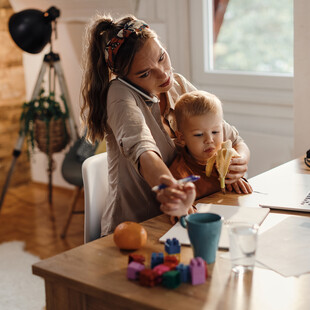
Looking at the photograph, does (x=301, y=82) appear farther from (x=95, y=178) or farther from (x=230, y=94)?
(x=95, y=178)

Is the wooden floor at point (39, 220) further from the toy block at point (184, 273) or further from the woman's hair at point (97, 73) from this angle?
the toy block at point (184, 273)

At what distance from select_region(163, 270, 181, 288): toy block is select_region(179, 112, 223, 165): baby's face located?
2.09 ft

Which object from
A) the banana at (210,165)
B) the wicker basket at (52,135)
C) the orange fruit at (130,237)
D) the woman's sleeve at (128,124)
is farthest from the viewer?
the wicker basket at (52,135)

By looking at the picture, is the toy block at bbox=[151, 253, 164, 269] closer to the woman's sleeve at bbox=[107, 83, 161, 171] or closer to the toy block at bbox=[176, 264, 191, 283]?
the toy block at bbox=[176, 264, 191, 283]

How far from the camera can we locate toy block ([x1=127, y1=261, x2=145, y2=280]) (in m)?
1.12

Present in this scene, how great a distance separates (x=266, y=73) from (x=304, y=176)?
134 centimetres

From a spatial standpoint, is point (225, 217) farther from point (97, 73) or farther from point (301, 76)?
point (301, 76)

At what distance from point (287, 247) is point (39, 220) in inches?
108

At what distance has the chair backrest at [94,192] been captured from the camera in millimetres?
1766

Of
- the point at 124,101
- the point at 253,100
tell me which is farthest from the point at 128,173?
the point at 253,100

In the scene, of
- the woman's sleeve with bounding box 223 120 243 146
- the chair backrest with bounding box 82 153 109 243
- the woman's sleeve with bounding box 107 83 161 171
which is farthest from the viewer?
the woman's sleeve with bounding box 223 120 243 146

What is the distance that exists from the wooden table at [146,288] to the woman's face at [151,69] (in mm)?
511

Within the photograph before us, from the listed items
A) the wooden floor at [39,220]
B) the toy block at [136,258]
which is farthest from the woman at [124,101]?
the wooden floor at [39,220]

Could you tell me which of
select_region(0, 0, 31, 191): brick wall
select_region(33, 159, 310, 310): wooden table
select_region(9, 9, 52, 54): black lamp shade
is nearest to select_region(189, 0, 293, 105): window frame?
select_region(9, 9, 52, 54): black lamp shade
